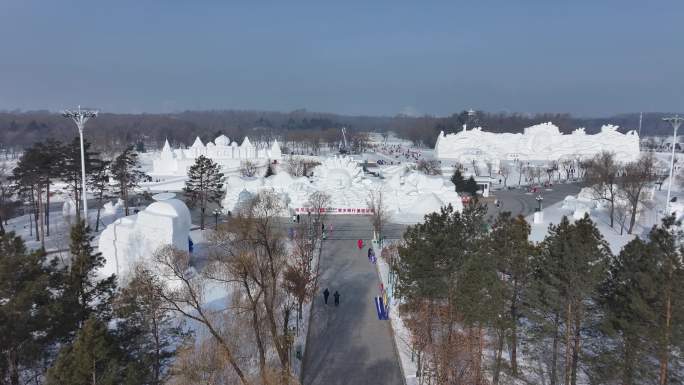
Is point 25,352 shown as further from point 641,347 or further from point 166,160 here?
point 166,160

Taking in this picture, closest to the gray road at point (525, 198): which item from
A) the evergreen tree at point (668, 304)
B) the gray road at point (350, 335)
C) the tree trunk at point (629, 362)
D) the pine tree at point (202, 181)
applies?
the gray road at point (350, 335)

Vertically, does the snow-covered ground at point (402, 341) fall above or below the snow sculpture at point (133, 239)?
below

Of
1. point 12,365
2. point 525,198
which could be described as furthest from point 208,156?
point 12,365

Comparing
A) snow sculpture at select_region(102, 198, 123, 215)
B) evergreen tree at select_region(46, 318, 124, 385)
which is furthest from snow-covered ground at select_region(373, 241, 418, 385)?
snow sculpture at select_region(102, 198, 123, 215)

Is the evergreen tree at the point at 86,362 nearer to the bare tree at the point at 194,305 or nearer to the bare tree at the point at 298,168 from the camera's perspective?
the bare tree at the point at 194,305

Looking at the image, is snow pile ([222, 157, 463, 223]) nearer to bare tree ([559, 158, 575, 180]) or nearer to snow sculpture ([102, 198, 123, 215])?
snow sculpture ([102, 198, 123, 215])
